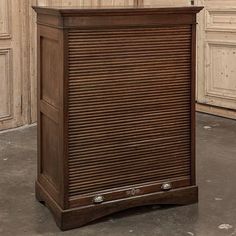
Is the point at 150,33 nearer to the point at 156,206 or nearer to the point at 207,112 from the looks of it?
the point at 156,206

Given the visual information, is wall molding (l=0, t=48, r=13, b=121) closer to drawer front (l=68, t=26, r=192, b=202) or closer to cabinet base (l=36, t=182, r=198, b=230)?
cabinet base (l=36, t=182, r=198, b=230)

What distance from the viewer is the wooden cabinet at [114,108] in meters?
2.46

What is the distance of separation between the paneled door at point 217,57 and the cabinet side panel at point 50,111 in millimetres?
2661

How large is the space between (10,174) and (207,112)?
8.24ft

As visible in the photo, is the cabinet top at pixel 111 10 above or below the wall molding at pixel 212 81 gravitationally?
above

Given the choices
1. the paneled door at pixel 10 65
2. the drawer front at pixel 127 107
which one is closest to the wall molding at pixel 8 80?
the paneled door at pixel 10 65

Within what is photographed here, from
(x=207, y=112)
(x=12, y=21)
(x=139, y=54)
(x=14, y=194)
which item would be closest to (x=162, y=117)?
(x=139, y=54)

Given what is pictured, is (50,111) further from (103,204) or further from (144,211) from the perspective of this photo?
(144,211)

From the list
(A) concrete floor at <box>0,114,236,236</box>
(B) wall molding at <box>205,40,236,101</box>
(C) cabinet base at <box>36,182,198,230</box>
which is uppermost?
(B) wall molding at <box>205,40,236,101</box>

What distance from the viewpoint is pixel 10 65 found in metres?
4.52

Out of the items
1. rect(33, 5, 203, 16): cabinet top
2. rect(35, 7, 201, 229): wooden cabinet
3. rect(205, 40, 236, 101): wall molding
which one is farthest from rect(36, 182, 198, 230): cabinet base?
rect(205, 40, 236, 101): wall molding

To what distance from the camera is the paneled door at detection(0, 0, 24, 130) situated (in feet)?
14.5

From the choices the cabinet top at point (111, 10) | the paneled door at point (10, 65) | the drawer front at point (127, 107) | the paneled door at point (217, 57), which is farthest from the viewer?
the paneled door at point (217, 57)

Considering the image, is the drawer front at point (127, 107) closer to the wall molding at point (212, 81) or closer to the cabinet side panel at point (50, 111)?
the cabinet side panel at point (50, 111)
